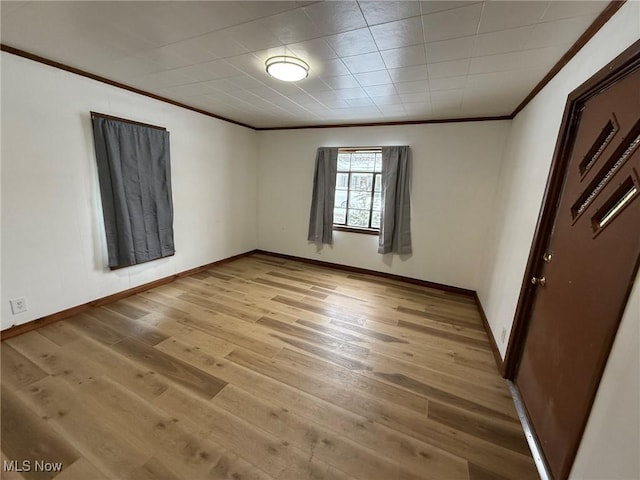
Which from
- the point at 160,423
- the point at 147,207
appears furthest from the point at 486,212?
the point at 147,207

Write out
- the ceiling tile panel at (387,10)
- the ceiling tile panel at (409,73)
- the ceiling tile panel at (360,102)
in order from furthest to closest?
the ceiling tile panel at (360,102) < the ceiling tile panel at (409,73) < the ceiling tile panel at (387,10)

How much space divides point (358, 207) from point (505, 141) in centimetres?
206

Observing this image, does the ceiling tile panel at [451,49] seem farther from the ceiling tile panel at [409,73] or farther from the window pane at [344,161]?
the window pane at [344,161]

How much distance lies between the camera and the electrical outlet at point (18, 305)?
85.2 inches

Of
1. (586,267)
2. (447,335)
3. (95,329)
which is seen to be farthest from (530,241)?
(95,329)

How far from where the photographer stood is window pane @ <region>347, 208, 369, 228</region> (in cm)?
418

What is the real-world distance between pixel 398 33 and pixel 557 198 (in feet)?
4.66

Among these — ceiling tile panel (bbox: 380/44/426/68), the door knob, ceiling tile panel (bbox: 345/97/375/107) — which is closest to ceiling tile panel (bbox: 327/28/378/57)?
ceiling tile panel (bbox: 380/44/426/68)

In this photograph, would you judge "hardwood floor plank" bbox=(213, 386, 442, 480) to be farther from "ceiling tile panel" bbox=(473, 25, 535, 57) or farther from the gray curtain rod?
the gray curtain rod

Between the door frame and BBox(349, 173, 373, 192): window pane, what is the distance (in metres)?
2.53

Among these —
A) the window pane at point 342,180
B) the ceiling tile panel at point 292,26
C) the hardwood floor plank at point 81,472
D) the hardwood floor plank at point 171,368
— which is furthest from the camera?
the window pane at point 342,180

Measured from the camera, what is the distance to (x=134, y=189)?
113 inches

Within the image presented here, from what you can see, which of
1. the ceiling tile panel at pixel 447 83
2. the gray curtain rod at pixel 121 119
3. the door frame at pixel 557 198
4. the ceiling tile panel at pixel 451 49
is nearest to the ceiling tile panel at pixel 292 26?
the ceiling tile panel at pixel 451 49

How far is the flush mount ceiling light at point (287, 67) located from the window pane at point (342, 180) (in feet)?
7.41
